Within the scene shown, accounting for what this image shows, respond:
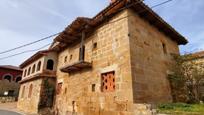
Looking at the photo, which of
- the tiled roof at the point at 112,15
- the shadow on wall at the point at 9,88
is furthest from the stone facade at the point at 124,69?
the shadow on wall at the point at 9,88

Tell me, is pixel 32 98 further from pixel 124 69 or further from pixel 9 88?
pixel 9 88

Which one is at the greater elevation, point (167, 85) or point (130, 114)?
point (167, 85)

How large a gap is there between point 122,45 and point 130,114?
324 cm

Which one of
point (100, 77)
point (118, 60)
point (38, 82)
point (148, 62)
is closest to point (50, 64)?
point (38, 82)

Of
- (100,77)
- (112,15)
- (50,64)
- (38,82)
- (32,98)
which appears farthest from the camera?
(50,64)

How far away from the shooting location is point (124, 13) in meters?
8.18

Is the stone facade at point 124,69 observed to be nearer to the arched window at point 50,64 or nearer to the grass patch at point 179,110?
the grass patch at point 179,110

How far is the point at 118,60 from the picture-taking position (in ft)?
26.0

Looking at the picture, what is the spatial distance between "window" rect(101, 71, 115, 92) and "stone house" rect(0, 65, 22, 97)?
81.7 feet

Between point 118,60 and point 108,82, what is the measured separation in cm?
130

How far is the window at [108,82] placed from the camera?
26.3ft

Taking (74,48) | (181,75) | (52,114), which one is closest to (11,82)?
(52,114)

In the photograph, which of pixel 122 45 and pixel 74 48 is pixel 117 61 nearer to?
pixel 122 45

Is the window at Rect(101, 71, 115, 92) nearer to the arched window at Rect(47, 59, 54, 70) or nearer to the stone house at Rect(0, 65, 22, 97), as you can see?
the arched window at Rect(47, 59, 54, 70)
